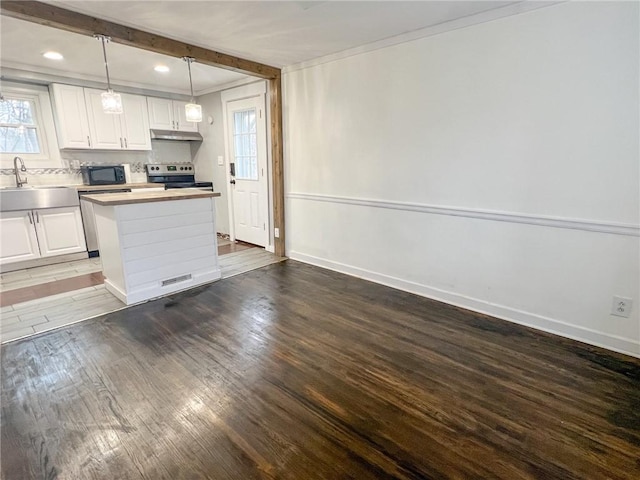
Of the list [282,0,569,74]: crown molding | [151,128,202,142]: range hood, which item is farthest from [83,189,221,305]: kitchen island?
[151,128,202,142]: range hood

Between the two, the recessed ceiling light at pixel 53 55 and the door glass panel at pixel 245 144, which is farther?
the door glass panel at pixel 245 144

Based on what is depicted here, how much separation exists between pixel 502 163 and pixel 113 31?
3252 millimetres

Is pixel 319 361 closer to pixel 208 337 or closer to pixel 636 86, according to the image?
pixel 208 337

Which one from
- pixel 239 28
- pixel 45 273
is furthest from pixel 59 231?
pixel 239 28

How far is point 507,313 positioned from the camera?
277cm

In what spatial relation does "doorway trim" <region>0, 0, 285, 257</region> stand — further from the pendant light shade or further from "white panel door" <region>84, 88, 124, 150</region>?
"white panel door" <region>84, 88, 124, 150</region>

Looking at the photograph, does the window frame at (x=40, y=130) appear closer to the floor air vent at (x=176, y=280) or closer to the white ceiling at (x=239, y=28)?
the white ceiling at (x=239, y=28)

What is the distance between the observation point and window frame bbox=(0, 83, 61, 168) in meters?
4.16

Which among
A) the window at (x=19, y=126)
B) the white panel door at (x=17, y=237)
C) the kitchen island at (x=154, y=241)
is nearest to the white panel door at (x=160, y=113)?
the window at (x=19, y=126)

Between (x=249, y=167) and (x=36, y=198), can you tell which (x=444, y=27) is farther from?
(x=36, y=198)

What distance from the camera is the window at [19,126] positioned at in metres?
4.14

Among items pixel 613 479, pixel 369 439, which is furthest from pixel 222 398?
pixel 613 479

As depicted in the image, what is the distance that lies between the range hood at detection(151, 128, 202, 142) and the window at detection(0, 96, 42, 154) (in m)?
1.42

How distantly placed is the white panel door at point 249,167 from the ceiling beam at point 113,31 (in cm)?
93
